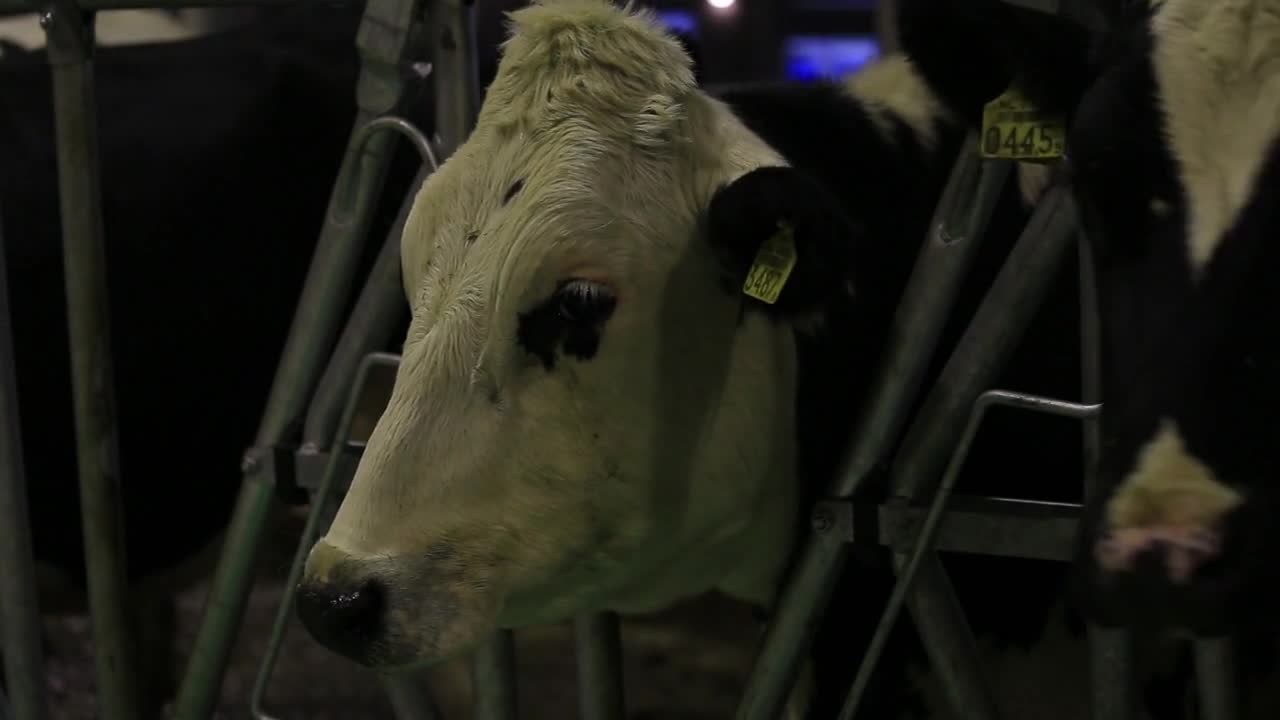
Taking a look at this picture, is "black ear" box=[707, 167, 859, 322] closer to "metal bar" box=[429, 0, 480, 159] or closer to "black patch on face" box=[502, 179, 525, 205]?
"black patch on face" box=[502, 179, 525, 205]

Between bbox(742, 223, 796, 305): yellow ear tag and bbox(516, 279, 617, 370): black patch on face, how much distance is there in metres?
0.16

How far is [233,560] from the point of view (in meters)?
1.85

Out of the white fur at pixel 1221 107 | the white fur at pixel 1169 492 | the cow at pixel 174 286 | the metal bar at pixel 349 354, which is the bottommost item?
the cow at pixel 174 286

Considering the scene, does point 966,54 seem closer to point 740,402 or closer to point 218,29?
point 740,402

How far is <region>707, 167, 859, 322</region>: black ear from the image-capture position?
1.37 m

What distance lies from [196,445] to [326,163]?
636 millimetres

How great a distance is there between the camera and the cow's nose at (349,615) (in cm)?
130

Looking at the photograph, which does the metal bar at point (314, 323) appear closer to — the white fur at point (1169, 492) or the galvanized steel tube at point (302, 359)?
the galvanized steel tube at point (302, 359)

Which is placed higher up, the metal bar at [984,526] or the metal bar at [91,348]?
the metal bar at [984,526]

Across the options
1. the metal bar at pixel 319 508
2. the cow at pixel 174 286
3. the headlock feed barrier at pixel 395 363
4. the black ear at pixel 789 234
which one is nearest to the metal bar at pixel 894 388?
the headlock feed barrier at pixel 395 363

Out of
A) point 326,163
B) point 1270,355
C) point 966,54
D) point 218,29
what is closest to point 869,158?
point 966,54

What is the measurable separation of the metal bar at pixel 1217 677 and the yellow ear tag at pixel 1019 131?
46 cm

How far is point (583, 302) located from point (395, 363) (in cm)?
32

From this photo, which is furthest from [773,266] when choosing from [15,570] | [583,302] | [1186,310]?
[15,570]
